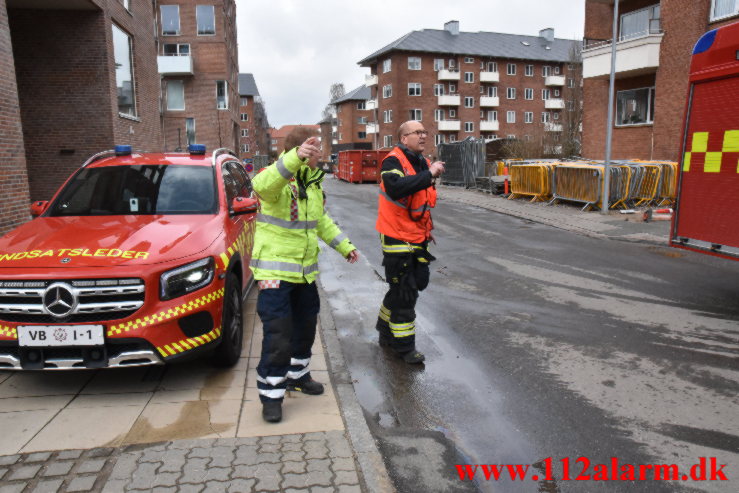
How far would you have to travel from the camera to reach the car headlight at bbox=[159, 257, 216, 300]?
12.6ft

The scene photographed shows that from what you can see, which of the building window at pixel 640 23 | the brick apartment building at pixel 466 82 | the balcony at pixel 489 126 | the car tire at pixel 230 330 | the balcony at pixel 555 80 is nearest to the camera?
the car tire at pixel 230 330

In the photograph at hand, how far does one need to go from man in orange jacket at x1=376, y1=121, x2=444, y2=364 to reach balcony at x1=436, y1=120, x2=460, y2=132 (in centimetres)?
5774

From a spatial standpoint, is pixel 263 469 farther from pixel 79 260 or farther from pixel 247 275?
pixel 247 275

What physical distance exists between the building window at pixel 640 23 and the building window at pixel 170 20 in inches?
1112

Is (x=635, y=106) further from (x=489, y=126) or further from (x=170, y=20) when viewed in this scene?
(x=489, y=126)

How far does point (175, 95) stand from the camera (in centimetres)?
3769

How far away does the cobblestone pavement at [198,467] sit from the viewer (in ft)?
9.52

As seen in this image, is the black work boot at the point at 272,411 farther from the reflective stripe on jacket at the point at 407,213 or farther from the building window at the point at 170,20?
the building window at the point at 170,20

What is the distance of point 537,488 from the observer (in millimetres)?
3043

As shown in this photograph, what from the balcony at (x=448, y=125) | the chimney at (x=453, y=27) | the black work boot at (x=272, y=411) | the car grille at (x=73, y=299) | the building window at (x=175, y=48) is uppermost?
the chimney at (x=453, y=27)

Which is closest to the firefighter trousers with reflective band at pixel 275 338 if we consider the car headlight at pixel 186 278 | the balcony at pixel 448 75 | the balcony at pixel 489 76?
the car headlight at pixel 186 278

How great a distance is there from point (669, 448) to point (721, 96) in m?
4.76


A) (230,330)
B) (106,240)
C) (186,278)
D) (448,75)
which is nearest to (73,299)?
(106,240)

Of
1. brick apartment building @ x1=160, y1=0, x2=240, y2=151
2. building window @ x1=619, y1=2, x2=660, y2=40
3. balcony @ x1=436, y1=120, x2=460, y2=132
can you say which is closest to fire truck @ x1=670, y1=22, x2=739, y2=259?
building window @ x1=619, y1=2, x2=660, y2=40
